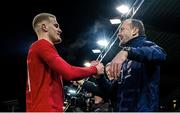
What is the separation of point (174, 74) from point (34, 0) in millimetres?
7252

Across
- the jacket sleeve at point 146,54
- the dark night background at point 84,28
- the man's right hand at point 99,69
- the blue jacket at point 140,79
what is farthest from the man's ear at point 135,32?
the dark night background at point 84,28

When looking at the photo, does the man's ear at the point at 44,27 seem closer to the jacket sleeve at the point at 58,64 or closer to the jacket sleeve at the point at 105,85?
the jacket sleeve at the point at 58,64

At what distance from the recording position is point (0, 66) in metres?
26.0

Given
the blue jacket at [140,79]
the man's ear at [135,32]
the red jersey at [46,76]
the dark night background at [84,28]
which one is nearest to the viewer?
the red jersey at [46,76]

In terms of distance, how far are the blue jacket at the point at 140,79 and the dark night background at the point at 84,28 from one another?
4.83m

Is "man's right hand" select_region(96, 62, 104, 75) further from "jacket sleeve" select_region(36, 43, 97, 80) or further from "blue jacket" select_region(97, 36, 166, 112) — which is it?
"blue jacket" select_region(97, 36, 166, 112)

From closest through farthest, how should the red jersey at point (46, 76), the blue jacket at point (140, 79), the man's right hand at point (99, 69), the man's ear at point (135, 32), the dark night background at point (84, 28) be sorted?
1. the red jersey at point (46, 76)
2. the man's right hand at point (99, 69)
3. the blue jacket at point (140, 79)
4. the man's ear at point (135, 32)
5. the dark night background at point (84, 28)

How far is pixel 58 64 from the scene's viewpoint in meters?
3.21

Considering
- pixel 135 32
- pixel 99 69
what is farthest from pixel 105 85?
pixel 99 69

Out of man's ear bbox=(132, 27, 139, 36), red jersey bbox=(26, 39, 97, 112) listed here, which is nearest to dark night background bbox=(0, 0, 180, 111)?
man's ear bbox=(132, 27, 139, 36)

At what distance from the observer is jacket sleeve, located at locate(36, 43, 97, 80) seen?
3213 millimetres

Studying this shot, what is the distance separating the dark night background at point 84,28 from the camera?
1014cm

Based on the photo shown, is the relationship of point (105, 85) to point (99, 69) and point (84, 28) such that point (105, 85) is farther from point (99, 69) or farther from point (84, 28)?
point (84, 28)

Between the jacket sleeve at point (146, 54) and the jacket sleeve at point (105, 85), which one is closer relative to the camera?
the jacket sleeve at point (146, 54)
